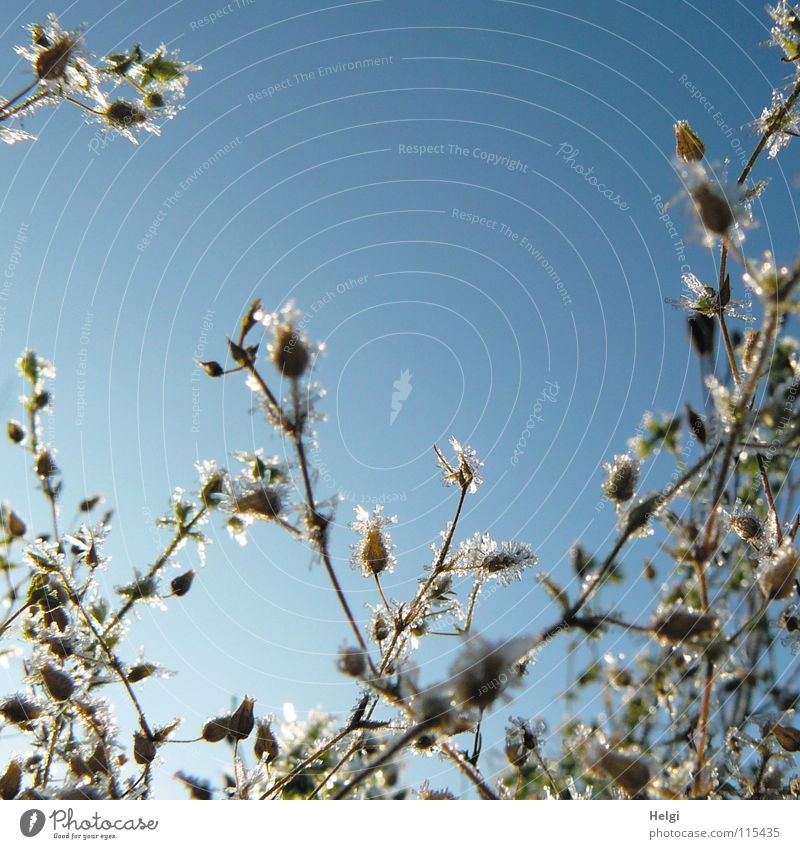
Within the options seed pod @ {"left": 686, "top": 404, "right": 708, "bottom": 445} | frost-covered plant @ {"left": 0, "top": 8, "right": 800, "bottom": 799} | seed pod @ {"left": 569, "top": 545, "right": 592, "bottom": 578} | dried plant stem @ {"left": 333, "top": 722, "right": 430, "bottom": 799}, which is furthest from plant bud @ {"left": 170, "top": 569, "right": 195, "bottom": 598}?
seed pod @ {"left": 686, "top": 404, "right": 708, "bottom": 445}

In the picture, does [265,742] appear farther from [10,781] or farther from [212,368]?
[212,368]

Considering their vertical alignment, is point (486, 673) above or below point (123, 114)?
below

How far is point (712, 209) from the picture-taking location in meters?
0.54

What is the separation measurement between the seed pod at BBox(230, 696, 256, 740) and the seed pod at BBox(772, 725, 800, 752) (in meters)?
0.46

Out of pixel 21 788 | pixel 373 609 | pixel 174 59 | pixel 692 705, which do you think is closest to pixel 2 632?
pixel 21 788

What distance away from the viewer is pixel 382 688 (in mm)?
504

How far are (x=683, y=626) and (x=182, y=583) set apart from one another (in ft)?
1.52

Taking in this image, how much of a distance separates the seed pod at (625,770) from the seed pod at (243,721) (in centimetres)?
31

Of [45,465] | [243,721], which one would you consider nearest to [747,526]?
[243,721]

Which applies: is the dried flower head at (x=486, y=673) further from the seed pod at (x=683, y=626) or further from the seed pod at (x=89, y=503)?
the seed pod at (x=89, y=503)

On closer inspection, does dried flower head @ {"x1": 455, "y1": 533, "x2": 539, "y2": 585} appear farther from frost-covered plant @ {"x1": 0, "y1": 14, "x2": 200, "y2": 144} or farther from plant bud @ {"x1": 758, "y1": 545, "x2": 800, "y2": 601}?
frost-covered plant @ {"x1": 0, "y1": 14, "x2": 200, "y2": 144}

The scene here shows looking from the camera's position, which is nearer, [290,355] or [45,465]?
[290,355]

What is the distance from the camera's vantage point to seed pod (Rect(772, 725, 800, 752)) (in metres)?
0.52

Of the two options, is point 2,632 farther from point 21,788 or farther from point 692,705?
point 692,705
